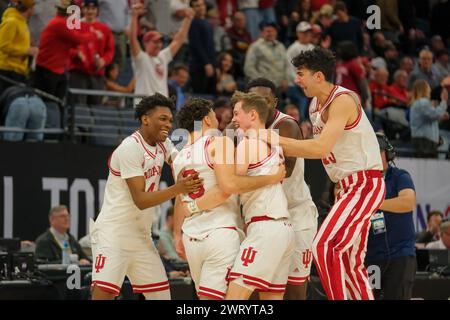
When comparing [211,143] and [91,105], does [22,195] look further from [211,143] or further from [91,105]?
[211,143]

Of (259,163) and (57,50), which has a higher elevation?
(57,50)

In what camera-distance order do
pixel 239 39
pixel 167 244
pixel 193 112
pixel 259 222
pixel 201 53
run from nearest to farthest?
pixel 259 222 < pixel 193 112 < pixel 167 244 < pixel 201 53 < pixel 239 39

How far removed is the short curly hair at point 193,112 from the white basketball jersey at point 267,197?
600 millimetres

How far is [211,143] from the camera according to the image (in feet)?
28.2

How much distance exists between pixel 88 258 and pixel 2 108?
2.38m

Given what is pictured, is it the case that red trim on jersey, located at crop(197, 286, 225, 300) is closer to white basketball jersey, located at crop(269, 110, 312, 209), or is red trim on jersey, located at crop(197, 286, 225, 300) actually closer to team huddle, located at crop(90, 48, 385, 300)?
team huddle, located at crop(90, 48, 385, 300)

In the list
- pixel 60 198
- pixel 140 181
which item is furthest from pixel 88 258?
pixel 140 181

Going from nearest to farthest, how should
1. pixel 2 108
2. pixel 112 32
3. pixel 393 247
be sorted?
pixel 393 247 → pixel 2 108 → pixel 112 32

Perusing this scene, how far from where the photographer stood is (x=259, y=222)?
334 inches

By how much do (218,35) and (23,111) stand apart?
211 inches

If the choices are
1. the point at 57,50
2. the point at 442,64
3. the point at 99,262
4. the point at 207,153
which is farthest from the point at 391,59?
the point at 207,153

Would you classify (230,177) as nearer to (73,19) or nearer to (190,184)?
(190,184)

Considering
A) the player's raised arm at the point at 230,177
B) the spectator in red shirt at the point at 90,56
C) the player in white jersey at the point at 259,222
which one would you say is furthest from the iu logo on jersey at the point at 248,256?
the spectator in red shirt at the point at 90,56

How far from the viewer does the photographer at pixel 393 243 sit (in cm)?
1008
